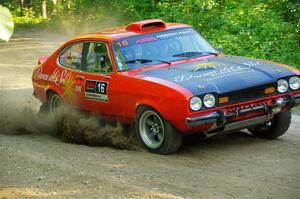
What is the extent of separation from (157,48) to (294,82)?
1.96m

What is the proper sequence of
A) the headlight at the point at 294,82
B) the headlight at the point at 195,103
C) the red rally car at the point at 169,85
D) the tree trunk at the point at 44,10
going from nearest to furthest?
1. the headlight at the point at 195,103
2. the red rally car at the point at 169,85
3. the headlight at the point at 294,82
4. the tree trunk at the point at 44,10

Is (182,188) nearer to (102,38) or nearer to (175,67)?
(175,67)

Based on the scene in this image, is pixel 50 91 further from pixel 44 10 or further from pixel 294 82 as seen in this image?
pixel 44 10

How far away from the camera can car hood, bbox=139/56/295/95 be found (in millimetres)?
6851

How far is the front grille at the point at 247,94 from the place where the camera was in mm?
6910

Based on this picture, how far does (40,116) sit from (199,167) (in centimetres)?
388

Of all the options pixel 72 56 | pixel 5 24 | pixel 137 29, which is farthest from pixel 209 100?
pixel 5 24

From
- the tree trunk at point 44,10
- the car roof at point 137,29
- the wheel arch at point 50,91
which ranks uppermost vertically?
the car roof at point 137,29

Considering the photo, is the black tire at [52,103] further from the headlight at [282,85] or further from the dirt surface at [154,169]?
the headlight at [282,85]

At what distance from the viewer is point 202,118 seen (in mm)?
6645

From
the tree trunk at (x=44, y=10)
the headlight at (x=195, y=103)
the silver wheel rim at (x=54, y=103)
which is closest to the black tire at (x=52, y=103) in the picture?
the silver wheel rim at (x=54, y=103)

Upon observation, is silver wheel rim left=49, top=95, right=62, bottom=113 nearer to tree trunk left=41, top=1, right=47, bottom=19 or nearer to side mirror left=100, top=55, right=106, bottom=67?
side mirror left=100, top=55, right=106, bottom=67

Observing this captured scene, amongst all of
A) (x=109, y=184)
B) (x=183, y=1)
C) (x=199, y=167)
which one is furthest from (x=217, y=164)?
(x=183, y=1)

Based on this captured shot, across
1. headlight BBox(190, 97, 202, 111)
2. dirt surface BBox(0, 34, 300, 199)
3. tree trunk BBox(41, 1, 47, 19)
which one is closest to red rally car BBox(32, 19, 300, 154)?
headlight BBox(190, 97, 202, 111)
